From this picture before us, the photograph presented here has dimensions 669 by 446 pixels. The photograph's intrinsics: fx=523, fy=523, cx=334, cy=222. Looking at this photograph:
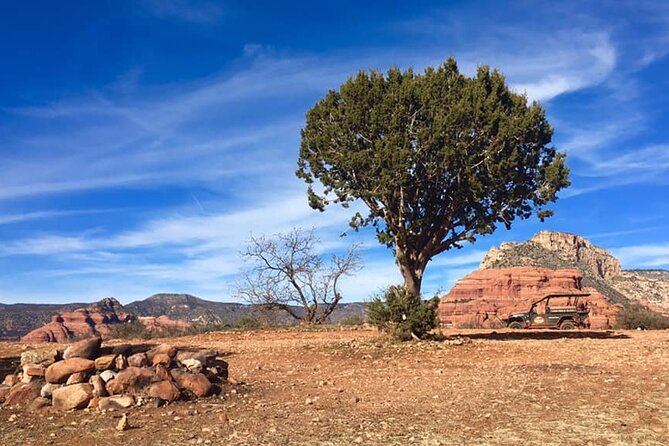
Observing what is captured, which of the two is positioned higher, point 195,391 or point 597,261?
point 597,261

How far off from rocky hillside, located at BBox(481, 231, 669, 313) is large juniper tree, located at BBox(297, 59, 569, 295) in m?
76.2

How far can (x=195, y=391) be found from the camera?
9.94m

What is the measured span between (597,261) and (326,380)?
414 ft

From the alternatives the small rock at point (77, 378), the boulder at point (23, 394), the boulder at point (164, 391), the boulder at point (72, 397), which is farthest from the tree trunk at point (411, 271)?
the boulder at point (23, 394)

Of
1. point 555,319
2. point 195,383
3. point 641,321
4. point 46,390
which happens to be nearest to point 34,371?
point 46,390

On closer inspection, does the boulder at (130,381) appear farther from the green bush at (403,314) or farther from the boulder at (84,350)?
the green bush at (403,314)

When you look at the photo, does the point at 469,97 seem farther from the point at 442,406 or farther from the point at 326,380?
the point at 442,406

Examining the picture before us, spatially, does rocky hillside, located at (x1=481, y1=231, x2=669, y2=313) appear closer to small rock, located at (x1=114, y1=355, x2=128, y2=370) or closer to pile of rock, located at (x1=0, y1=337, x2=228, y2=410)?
pile of rock, located at (x1=0, y1=337, x2=228, y2=410)

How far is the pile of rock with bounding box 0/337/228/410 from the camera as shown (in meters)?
9.11

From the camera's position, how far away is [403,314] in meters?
18.6

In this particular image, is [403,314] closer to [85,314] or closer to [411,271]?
[411,271]

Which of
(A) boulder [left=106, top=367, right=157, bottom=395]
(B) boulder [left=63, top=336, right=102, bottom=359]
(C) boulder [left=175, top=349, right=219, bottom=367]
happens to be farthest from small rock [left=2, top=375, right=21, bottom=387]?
(C) boulder [left=175, top=349, right=219, bottom=367]

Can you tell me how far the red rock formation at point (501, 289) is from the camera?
83.6 meters

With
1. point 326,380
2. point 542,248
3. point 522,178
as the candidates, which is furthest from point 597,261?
point 326,380
